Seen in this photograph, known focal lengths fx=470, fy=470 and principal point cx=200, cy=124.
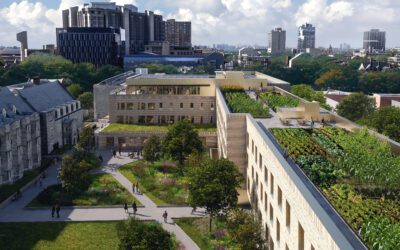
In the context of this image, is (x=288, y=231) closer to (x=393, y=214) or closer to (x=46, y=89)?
(x=393, y=214)

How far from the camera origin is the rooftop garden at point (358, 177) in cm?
2338

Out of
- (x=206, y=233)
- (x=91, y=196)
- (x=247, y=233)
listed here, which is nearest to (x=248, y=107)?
(x=206, y=233)

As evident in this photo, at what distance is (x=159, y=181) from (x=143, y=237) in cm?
2726

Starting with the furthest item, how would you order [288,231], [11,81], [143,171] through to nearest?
[11,81] → [143,171] → [288,231]

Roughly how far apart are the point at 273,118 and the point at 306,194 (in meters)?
30.4

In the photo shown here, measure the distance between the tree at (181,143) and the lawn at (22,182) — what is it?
17924mm

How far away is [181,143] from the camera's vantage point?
65.7 meters

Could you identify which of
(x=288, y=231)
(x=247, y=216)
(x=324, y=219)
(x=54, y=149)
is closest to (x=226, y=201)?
(x=247, y=216)

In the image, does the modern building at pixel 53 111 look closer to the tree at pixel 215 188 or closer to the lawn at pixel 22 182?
the lawn at pixel 22 182

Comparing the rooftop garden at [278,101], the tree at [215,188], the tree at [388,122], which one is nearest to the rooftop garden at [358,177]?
the tree at [215,188]

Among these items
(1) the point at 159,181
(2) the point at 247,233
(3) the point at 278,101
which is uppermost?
(3) the point at 278,101

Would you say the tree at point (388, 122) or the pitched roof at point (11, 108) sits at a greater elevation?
the pitched roof at point (11, 108)

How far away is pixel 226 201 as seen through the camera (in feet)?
152

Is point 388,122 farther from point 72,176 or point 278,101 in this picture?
point 72,176
